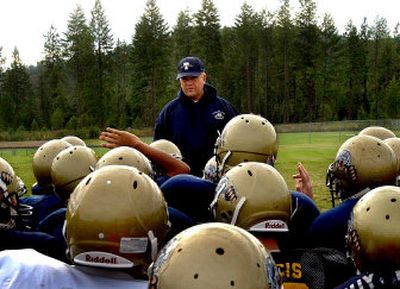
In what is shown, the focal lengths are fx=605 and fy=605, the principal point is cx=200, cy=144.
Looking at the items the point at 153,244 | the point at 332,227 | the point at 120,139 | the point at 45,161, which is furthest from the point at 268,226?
the point at 45,161

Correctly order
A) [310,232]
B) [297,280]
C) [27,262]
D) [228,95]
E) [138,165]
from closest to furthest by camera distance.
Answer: [27,262] → [297,280] → [310,232] → [138,165] → [228,95]

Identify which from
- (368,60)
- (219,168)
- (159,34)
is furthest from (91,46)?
(219,168)

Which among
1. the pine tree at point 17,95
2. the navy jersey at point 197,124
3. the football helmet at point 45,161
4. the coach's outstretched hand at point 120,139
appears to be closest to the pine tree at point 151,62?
the pine tree at point 17,95

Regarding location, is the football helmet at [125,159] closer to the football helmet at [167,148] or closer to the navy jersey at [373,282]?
the football helmet at [167,148]

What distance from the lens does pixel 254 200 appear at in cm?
372

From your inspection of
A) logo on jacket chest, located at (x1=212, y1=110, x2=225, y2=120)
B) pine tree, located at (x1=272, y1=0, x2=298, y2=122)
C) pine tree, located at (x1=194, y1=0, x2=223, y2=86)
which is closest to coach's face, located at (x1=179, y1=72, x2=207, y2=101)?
logo on jacket chest, located at (x1=212, y1=110, x2=225, y2=120)

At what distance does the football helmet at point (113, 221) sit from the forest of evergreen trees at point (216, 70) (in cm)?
6239

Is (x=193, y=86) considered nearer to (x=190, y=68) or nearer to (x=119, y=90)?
(x=190, y=68)

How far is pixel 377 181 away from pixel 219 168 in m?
1.25

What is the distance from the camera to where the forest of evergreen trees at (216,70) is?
67875 mm

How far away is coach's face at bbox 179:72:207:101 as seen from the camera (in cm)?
687

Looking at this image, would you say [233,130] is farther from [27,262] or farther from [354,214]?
[27,262]

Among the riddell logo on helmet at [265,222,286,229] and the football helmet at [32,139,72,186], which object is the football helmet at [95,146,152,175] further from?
the football helmet at [32,139,72,186]

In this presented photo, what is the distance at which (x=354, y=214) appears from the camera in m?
3.52
